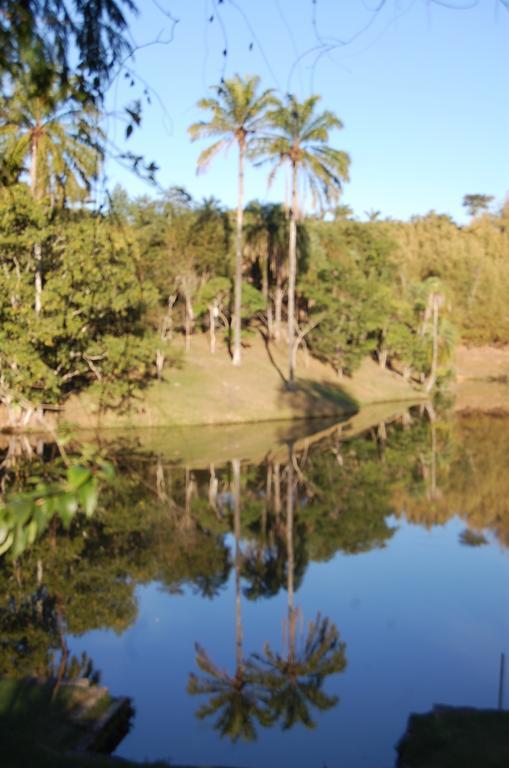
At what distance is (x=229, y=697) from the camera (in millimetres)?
9711

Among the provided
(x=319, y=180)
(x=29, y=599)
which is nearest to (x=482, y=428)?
(x=319, y=180)

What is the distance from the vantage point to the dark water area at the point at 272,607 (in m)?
9.11

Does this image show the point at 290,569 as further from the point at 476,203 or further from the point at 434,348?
the point at 476,203

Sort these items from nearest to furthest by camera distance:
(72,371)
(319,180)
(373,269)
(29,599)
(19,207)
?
1. (29,599)
2. (19,207)
3. (72,371)
4. (319,180)
5. (373,269)

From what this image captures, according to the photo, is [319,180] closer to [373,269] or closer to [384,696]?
[373,269]

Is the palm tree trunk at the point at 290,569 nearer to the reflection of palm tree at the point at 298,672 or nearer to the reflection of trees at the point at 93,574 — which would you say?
the reflection of palm tree at the point at 298,672

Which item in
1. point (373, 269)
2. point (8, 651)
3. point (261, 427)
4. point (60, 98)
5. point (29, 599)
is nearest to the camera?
point (60, 98)

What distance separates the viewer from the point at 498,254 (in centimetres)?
10731

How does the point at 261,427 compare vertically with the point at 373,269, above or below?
below

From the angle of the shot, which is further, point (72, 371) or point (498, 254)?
point (498, 254)

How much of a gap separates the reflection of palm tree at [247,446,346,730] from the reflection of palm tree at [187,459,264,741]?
0.18 metres

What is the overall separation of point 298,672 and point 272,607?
2984 millimetres

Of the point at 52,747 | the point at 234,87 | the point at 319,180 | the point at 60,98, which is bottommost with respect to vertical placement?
the point at 52,747

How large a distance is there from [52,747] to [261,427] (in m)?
30.9
